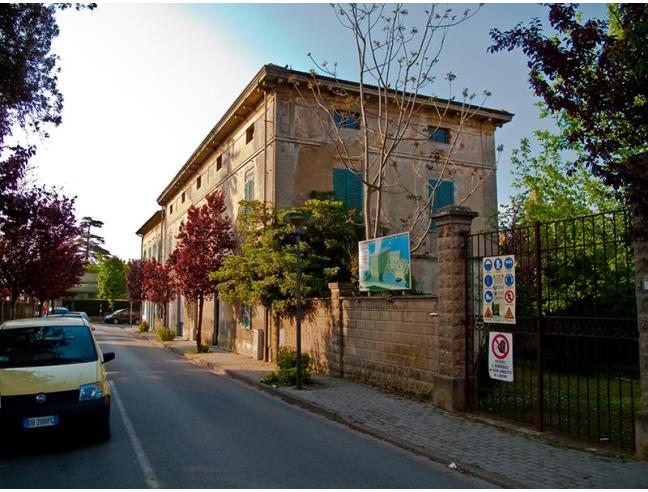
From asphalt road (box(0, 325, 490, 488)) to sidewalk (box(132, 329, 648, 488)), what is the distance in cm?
27

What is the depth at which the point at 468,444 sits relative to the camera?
7.40 metres

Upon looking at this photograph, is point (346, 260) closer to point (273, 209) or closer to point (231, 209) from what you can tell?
point (273, 209)

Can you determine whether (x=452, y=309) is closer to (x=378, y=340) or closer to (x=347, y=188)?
(x=378, y=340)

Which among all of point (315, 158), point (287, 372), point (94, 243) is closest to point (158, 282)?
point (315, 158)

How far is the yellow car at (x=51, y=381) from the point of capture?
6.77 m

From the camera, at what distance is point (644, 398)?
21.5ft

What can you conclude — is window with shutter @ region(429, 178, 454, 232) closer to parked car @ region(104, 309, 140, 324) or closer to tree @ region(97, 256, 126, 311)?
parked car @ region(104, 309, 140, 324)

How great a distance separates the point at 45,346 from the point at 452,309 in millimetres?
6555

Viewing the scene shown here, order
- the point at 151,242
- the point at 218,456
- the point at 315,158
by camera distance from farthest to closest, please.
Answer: the point at 151,242 < the point at 315,158 < the point at 218,456

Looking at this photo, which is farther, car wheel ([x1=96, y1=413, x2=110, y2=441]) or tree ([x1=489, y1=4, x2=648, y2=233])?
car wheel ([x1=96, y1=413, x2=110, y2=441])

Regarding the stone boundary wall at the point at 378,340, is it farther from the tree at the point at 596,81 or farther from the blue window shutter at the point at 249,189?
the blue window shutter at the point at 249,189

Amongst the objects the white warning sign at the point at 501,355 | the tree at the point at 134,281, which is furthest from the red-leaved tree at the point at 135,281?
the white warning sign at the point at 501,355

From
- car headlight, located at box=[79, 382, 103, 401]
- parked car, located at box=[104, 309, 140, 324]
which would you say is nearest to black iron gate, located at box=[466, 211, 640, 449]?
car headlight, located at box=[79, 382, 103, 401]

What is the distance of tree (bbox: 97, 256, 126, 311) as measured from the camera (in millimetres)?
67125
